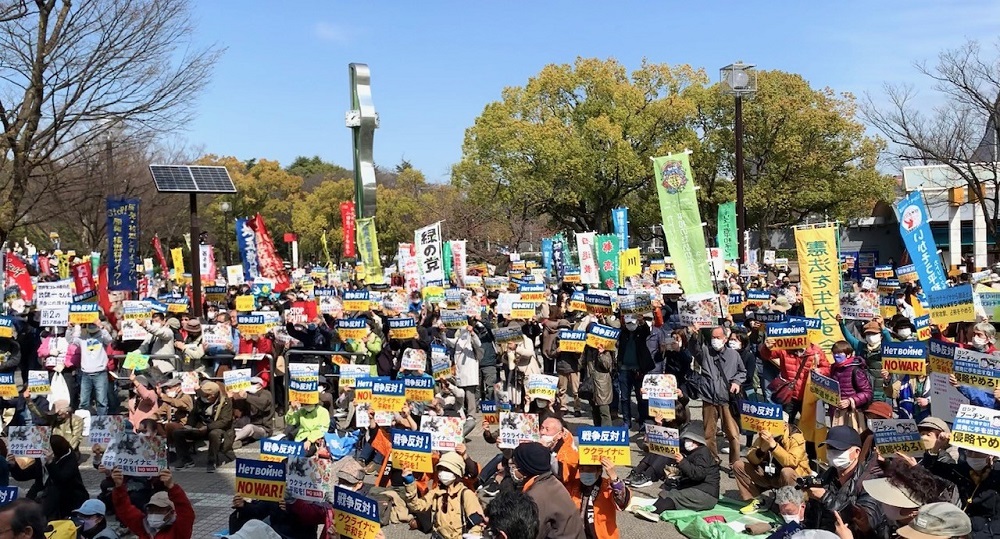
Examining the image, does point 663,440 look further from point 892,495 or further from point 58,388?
point 58,388

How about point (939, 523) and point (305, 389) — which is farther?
point (305, 389)

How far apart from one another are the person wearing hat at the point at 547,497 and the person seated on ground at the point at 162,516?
2532 millimetres

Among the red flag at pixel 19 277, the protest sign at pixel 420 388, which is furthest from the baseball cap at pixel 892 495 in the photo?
the red flag at pixel 19 277

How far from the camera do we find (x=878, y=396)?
960 centimetres

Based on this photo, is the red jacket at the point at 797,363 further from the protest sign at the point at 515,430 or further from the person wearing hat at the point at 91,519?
Result: the person wearing hat at the point at 91,519

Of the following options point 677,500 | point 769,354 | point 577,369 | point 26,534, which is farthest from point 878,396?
→ point 26,534

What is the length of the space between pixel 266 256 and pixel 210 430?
12296 mm

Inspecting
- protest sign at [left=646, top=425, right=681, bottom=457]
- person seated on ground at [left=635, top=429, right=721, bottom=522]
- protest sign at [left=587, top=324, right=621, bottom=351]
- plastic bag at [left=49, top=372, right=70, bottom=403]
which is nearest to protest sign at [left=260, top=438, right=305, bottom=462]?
protest sign at [left=646, top=425, right=681, bottom=457]

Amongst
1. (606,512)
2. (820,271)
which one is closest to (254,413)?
(606,512)

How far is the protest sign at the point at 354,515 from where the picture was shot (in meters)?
5.63

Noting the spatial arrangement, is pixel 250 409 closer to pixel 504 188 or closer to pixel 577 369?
pixel 577 369

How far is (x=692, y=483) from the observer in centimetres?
854

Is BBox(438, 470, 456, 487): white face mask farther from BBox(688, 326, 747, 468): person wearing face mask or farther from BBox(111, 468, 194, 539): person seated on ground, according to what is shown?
BBox(688, 326, 747, 468): person wearing face mask

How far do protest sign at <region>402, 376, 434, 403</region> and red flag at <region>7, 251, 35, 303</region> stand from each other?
1505 cm
